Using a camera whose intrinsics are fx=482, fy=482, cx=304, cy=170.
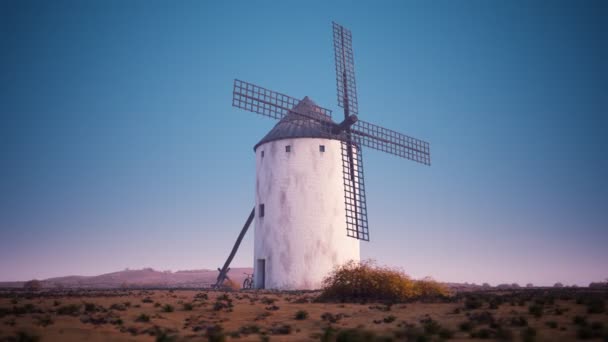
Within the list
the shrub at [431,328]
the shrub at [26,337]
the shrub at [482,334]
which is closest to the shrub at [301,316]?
the shrub at [431,328]

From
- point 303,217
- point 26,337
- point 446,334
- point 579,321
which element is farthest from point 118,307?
point 303,217

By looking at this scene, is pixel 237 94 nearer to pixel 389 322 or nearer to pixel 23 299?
pixel 23 299

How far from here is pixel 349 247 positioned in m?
32.7

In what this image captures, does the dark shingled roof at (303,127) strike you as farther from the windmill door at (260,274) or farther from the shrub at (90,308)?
Answer: the shrub at (90,308)

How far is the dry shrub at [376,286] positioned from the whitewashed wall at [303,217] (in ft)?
28.3

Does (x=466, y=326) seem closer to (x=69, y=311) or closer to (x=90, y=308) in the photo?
(x=90, y=308)

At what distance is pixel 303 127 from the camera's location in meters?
33.2

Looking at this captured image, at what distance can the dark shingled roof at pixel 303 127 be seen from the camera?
107 feet

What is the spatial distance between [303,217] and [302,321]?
54.1 ft

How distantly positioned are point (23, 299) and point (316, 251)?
54.9 feet

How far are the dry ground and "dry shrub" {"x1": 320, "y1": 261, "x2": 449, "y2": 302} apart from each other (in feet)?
6.25

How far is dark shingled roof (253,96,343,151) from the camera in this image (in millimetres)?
32656

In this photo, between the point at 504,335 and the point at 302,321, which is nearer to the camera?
the point at 504,335

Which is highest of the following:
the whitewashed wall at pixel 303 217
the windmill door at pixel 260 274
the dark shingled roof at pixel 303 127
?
the dark shingled roof at pixel 303 127
